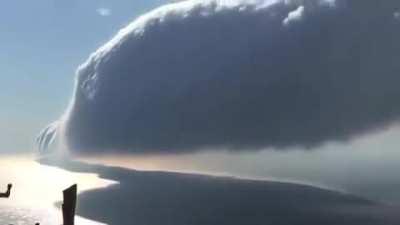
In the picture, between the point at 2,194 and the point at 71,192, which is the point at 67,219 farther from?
the point at 2,194

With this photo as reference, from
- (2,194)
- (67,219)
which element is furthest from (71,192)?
(2,194)

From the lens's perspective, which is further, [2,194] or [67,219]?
[2,194]
